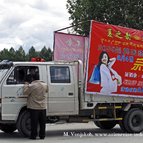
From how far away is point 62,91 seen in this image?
11742 mm

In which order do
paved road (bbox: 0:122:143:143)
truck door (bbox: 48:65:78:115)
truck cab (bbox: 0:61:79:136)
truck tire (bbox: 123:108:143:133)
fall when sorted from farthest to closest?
truck tire (bbox: 123:108:143:133)
truck door (bbox: 48:65:78:115)
truck cab (bbox: 0:61:79:136)
paved road (bbox: 0:122:143:143)

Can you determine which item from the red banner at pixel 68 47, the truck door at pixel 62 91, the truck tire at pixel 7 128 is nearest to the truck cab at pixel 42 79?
the truck door at pixel 62 91

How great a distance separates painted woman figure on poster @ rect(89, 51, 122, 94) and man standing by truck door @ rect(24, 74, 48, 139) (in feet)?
5.09

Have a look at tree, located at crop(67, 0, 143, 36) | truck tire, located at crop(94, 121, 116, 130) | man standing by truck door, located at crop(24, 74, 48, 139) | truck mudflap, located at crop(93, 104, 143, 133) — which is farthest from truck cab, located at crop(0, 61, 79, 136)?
tree, located at crop(67, 0, 143, 36)

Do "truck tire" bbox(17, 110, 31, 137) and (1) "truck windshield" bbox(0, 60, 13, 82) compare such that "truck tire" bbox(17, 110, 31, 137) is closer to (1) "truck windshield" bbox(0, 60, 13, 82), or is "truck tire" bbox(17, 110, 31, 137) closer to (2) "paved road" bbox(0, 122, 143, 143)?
(2) "paved road" bbox(0, 122, 143, 143)

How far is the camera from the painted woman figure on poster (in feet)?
39.7

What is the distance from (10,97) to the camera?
11.2m

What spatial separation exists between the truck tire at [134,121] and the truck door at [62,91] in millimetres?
1685

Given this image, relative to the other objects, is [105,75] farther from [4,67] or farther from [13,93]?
[4,67]

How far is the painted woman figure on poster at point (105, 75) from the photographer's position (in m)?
12.1

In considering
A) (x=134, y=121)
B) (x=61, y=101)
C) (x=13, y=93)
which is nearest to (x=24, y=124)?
(x=13, y=93)

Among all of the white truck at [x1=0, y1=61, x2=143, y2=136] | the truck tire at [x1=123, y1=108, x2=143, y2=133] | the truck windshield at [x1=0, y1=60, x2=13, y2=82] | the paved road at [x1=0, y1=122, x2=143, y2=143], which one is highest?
A: the truck windshield at [x1=0, y1=60, x2=13, y2=82]

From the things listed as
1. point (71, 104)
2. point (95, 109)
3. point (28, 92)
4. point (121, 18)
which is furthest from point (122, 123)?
point (121, 18)

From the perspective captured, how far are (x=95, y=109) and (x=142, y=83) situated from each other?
167 cm
